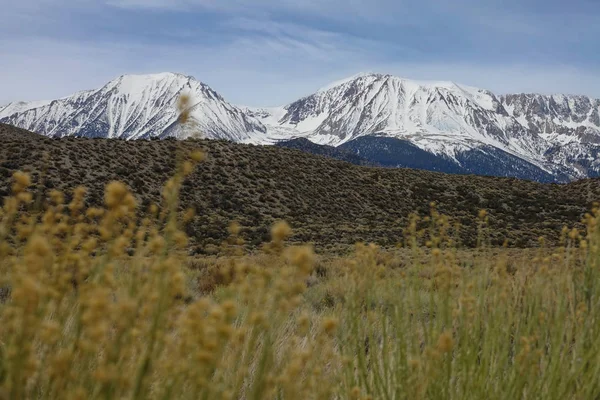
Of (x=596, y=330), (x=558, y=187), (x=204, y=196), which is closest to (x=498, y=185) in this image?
(x=558, y=187)

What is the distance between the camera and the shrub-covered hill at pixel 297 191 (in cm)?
3266

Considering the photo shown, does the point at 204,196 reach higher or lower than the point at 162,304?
lower

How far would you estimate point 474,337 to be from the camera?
2.80 metres

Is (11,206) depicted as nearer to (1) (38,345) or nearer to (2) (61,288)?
(2) (61,288)

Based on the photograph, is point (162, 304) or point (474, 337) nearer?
point (162, 304)

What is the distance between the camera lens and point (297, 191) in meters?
44.2

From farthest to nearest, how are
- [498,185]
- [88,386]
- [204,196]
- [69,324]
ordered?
1. [498,185]
2. [204,196]
3. [69,324]
4. [88,386]

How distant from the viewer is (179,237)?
4.88 ft

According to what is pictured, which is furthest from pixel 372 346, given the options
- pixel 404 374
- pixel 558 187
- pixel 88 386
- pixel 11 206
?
pixel 558 187

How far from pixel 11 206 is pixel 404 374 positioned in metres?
1.93

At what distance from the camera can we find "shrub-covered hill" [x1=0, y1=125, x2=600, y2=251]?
107 feet

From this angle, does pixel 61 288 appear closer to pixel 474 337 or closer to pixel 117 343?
pixel 117 343

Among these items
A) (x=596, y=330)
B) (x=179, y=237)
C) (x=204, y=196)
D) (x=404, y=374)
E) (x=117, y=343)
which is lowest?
(x=204, y=196)

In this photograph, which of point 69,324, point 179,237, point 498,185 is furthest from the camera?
point 498,185
